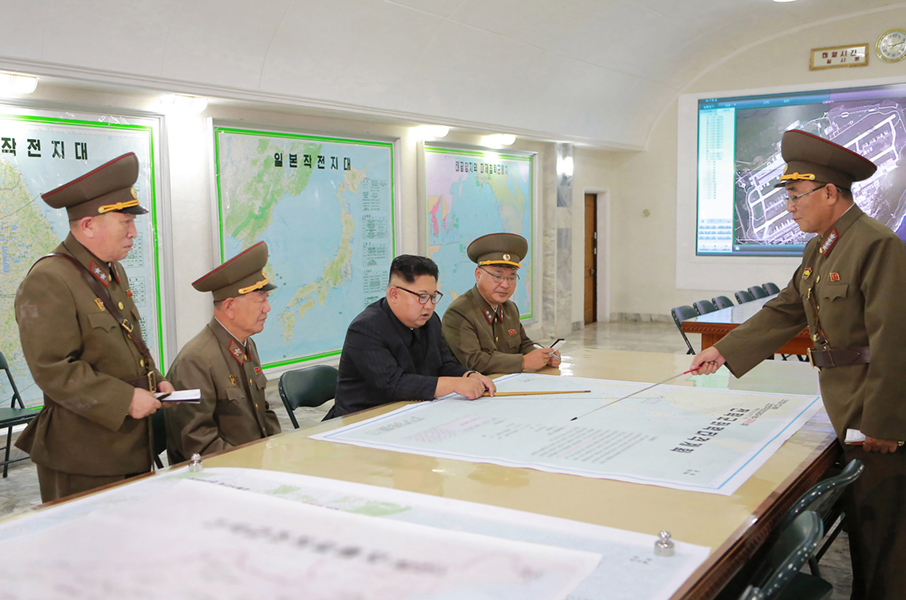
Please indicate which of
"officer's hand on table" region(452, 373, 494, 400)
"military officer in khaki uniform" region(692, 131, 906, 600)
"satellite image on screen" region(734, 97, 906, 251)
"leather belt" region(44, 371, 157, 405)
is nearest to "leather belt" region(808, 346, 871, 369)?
"military officer in khaki uniform" region(692, 131, 906, 600)

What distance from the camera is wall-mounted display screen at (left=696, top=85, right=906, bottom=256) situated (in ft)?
34.7

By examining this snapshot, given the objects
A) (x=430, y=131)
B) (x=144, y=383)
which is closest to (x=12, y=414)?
(x=144, y=383)

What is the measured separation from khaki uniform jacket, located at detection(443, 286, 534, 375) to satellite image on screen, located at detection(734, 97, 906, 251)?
819 centimetres

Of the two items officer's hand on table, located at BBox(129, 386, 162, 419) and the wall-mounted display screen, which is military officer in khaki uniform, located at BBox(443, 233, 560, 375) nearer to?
officer's hand on table, located at BBox(129, 386, 162, 419)

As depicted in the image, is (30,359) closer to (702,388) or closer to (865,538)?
(702,388)

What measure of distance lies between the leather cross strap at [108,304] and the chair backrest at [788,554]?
2.13 m

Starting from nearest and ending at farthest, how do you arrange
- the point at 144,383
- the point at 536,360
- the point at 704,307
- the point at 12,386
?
the point at 144,383
the point at 536,360
the point at 12,386
the point at 704,307

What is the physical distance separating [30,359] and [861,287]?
2709mm

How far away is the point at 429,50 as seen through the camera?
7.55 meters

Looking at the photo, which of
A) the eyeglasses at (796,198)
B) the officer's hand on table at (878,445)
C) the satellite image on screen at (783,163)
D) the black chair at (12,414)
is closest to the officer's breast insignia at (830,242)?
the eyeglasses at (796,198)

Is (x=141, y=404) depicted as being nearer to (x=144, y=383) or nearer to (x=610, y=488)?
(x=144, y=383)

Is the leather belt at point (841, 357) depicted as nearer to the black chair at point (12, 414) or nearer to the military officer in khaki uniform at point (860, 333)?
the military officer in khaki uniform at point (860, 333)

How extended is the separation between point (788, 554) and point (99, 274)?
7.45 ft

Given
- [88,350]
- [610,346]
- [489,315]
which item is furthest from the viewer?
[610,346]
